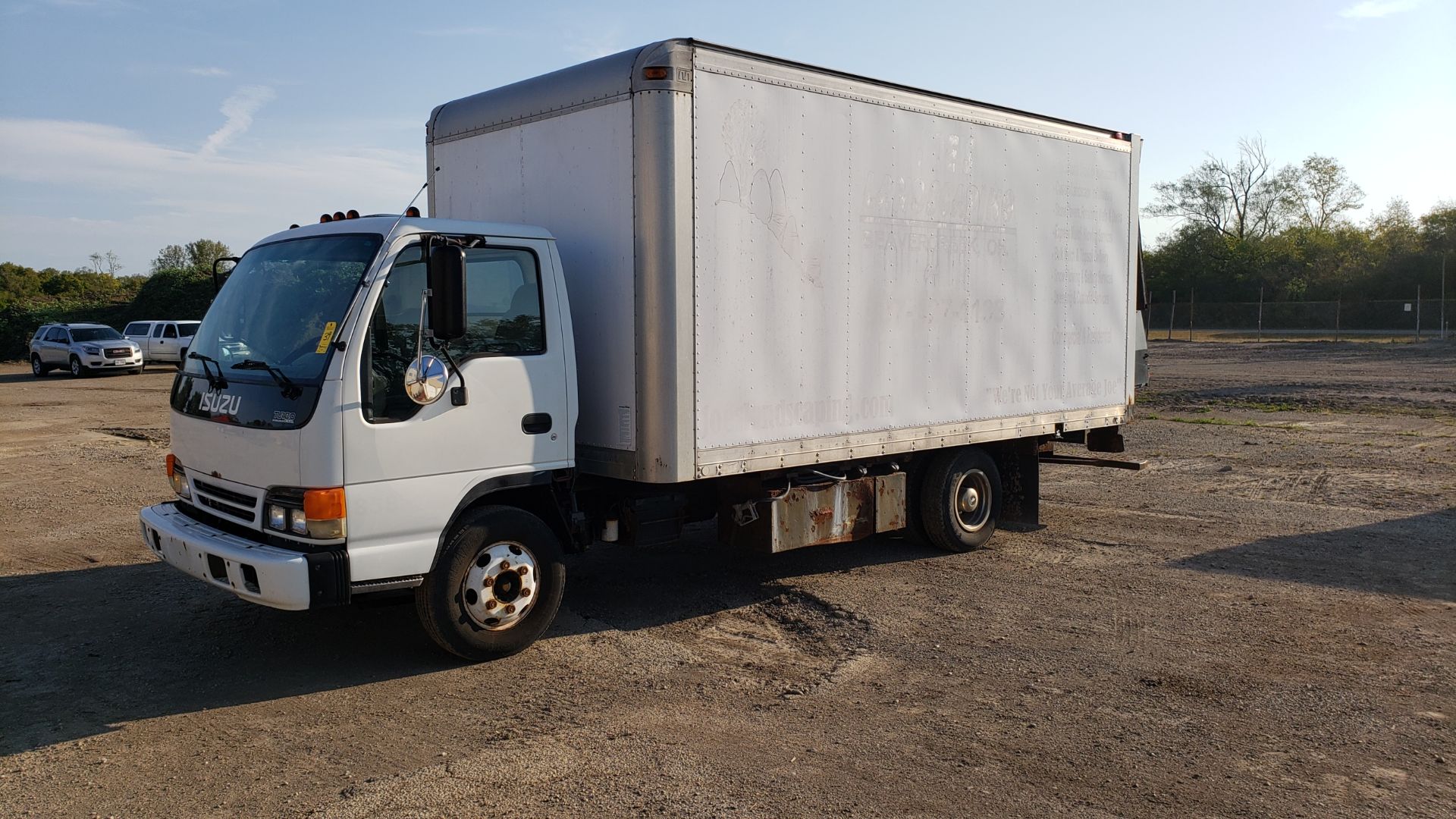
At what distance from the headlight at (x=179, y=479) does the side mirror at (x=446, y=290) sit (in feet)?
6.52

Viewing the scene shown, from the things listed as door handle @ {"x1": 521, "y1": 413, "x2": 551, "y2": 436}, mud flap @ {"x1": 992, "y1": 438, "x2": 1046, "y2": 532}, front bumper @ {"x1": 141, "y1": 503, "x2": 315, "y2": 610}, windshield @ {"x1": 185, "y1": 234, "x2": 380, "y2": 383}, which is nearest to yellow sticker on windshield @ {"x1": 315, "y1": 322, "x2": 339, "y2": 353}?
windshield @ {"x1": 185, "y1": 234, "x2": 380, "y2": 383}

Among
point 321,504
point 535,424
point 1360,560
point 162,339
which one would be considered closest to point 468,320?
point 535,424

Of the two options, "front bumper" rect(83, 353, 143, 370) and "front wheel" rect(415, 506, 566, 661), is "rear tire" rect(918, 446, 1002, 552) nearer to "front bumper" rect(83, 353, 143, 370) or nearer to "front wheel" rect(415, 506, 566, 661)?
"front wheel" rect(415, 506, 566, 661)

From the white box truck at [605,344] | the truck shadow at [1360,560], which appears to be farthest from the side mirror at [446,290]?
the truck shadow at [1360,560]

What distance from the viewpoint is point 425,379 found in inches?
221

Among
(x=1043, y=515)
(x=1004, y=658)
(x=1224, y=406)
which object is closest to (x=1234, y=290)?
(x=1224, y=406)

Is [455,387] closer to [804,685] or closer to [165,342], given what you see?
[804,685]

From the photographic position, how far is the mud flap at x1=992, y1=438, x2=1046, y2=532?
31.4 ft

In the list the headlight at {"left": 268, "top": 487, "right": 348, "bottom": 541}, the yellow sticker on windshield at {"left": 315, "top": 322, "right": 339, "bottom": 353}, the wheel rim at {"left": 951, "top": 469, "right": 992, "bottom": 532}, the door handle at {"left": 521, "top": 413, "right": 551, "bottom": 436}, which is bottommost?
the wheel rim at {"left": 951, "top": 469, "right": 992, "bottom": 532}

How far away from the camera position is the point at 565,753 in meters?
4.88

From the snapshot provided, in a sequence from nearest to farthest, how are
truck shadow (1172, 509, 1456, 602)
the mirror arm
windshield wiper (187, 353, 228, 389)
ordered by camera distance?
the mirror arm → windshield wiper (187, 353, 228, 389) → truck shadow (1172, 509, 1456, 602)

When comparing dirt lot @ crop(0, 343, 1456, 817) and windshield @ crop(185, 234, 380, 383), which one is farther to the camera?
windshield @ crop(185, 234, 380, 383)

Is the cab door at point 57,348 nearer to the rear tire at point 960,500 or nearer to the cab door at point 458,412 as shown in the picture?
the rear tire at point 960,500

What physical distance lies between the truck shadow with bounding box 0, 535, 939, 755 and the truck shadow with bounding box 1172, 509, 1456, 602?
2533mm
